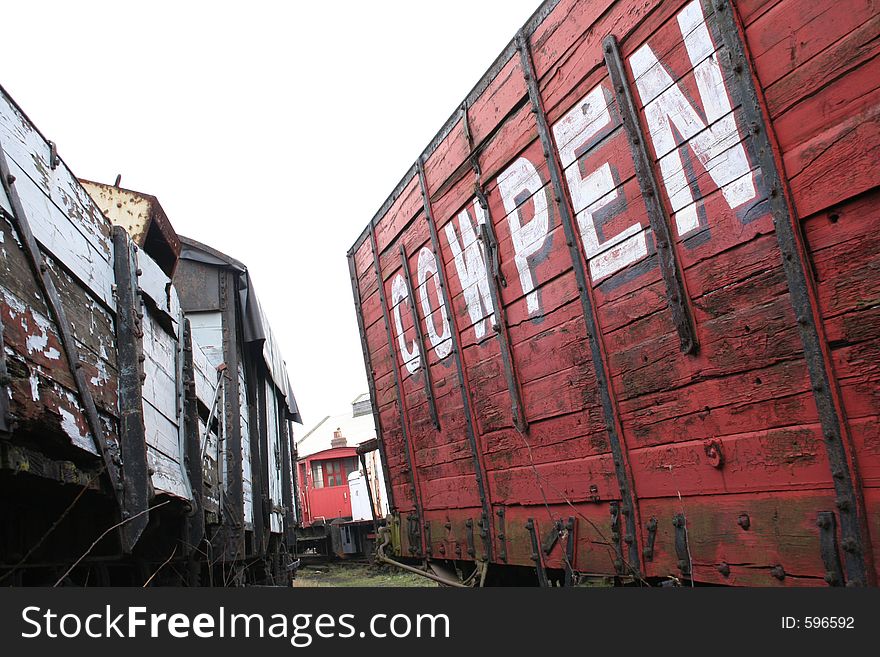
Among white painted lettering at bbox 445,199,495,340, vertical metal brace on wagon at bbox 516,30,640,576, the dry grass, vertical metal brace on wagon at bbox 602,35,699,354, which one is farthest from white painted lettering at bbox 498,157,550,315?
the dry grass

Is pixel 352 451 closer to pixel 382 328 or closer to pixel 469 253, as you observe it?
pixel 382 328

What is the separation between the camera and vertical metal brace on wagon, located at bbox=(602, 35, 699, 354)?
252cm

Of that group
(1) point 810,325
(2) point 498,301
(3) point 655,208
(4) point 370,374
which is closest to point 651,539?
(1) point 810,325

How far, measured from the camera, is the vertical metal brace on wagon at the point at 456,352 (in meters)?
4.03

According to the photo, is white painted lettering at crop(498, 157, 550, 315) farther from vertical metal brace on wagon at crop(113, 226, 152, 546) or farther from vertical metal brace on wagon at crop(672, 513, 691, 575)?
vertical metal brace on wagon at crop(113, 226, 152, 546)

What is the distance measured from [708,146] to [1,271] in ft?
7.98

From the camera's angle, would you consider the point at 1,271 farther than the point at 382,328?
No

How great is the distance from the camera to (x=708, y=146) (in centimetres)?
241

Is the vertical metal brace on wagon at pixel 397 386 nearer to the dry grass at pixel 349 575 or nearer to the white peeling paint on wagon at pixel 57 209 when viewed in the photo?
the white peeling paint on wagon at pixel 57 209

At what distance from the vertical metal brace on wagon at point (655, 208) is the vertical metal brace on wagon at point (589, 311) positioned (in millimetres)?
490

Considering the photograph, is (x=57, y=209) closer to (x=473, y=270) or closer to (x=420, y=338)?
(x=473, y=270)

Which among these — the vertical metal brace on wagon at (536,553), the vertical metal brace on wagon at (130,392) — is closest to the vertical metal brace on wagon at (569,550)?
the vertical metal brace on wagon at (536,553)

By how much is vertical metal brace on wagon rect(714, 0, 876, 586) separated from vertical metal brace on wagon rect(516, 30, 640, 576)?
0.99 metres

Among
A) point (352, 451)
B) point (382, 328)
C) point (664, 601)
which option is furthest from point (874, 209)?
point (352, 451)
